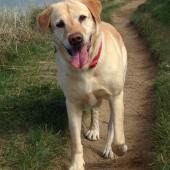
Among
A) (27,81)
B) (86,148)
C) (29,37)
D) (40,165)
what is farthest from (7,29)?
(40,165)

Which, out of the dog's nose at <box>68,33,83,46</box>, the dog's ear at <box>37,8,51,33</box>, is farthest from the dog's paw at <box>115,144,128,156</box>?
the dog's ear at <box>37,8,51,33</box>

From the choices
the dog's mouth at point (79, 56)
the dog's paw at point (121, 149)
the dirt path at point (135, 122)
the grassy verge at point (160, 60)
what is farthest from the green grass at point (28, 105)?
the grassy verge at point (160, 60)

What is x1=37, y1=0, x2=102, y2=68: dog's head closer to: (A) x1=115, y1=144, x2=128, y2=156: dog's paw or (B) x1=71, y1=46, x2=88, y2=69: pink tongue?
(B) x1=71, y1=46, x2=88, y2=69: pink tongue

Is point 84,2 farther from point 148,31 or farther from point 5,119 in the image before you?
point 148,31

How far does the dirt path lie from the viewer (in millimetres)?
5520

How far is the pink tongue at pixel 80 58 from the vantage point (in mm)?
5020

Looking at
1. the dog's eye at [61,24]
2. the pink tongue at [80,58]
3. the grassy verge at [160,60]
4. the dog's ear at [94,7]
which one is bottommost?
the grassy verge at [160,60]

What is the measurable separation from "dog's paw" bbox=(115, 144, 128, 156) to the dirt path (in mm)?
56

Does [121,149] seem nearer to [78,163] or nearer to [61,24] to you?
[78,163]

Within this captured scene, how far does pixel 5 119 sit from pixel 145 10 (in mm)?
9424

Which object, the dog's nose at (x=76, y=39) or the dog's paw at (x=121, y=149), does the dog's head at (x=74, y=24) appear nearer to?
the dog's nose at (x=76, y=39)

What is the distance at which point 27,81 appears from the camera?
Result: 318 inches

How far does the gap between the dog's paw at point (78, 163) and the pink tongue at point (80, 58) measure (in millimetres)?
891

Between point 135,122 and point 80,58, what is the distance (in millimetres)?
1755
